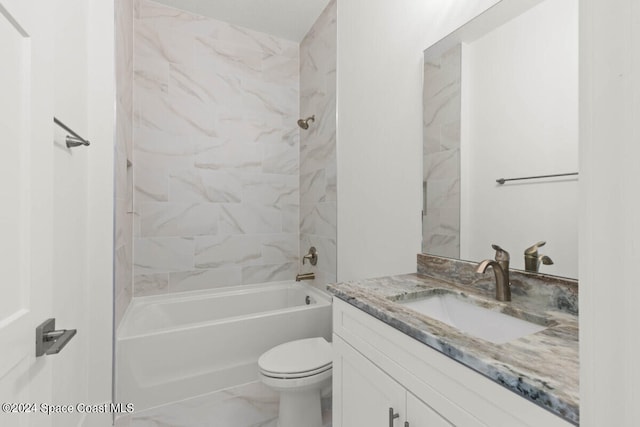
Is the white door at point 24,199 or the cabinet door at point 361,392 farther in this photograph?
the cabinet door at point 361,392

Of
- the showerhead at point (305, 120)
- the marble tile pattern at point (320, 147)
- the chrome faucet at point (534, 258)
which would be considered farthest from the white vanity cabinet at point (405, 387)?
the showerhead at point (305, 120)

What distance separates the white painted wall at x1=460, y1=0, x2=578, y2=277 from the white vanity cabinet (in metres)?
0.55

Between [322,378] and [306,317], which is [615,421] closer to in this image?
[322,378]

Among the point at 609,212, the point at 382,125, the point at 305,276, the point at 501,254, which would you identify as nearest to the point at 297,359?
the point at 305,276

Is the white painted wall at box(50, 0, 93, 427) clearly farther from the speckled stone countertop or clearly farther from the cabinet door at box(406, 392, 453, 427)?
the cabinet door at box(406, 392, 453, 427)

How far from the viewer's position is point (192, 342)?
170 centimetres

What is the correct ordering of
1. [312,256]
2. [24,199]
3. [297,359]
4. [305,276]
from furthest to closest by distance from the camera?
[312,256] < [305,276] < [297,359] < [24,199]

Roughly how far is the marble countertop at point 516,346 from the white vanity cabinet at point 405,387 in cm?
3

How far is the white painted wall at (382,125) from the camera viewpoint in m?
1.38

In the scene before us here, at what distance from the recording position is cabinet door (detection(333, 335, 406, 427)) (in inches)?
31.5

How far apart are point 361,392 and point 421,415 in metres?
0.27

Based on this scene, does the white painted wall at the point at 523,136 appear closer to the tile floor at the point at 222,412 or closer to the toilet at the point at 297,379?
the toilet at the point at 297,379

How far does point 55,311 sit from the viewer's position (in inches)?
37.7

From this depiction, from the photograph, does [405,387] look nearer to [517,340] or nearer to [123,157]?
[517,340]
